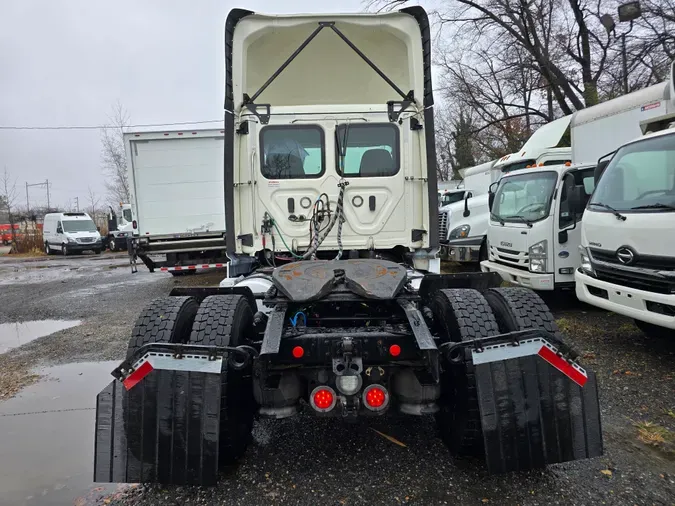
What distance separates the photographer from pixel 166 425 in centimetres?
247

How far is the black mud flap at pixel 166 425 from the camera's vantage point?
2.44 m

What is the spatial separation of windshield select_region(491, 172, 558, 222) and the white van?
23.4 m

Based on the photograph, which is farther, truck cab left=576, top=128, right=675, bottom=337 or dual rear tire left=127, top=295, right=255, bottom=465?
truck cab left=576, top=128, right=675, bottom=337

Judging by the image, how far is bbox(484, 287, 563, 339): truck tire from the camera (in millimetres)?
2840

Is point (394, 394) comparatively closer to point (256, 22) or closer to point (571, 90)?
point (256, 22)

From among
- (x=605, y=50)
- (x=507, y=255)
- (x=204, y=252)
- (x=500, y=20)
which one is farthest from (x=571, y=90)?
(x=204, y=252)

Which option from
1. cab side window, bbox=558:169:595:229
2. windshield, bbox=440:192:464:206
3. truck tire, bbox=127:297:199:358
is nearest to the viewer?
truck tire, bbox=127:297:199:358

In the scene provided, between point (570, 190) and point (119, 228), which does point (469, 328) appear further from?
point (119, 228)

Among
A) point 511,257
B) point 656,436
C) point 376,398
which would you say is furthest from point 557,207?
point 376,398

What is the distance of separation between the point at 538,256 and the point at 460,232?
149 inches

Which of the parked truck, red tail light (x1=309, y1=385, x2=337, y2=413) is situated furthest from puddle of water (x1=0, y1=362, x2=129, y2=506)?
the parked truck

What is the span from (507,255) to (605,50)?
61.6ft

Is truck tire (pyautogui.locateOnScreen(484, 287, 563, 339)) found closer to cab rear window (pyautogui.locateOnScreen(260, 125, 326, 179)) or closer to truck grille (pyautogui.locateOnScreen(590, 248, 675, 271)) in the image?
truck grille (pyautogui.locateOnScreen(590, 248, 675, 271))

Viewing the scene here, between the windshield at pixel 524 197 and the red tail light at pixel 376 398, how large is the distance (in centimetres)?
514
